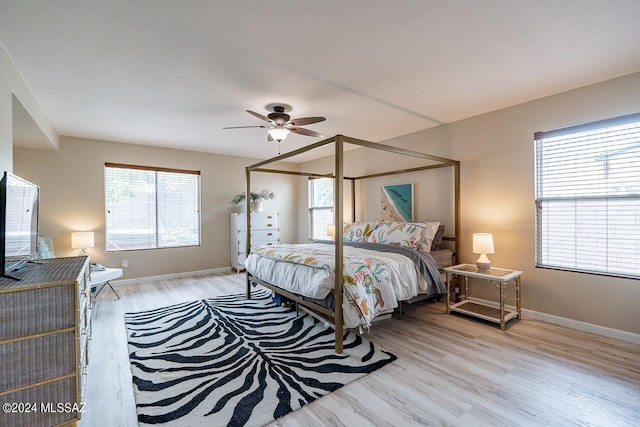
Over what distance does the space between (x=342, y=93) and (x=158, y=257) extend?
14.3 ft

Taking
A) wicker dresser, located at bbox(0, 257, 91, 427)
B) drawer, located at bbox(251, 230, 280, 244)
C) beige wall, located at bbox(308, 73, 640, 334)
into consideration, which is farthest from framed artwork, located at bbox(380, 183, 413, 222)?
wicker dresser, located at bbox(0, 257, 91, 427)

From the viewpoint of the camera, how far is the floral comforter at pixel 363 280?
2520 mm

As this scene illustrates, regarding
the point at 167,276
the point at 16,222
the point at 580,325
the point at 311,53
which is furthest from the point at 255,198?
the point at 580,325

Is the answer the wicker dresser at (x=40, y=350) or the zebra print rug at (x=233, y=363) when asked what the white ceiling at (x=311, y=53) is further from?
the zebra print rug at (x=233, y=363)

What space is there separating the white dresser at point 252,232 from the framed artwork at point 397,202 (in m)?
2.32

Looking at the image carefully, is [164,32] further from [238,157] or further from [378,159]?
[238,157]

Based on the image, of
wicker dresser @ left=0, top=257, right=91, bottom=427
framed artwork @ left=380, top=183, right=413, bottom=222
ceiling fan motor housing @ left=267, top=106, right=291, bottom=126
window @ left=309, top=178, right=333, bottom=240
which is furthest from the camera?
window @ left=309, top=178, right=333, bottom=240

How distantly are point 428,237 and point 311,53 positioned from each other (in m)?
2.55

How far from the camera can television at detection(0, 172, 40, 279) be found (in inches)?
62.2

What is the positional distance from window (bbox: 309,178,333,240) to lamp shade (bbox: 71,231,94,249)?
3930 mm

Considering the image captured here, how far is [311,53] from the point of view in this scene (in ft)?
7.34

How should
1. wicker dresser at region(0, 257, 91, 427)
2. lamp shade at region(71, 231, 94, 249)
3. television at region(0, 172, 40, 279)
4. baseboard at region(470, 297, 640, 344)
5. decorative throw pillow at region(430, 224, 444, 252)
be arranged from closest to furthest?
wicker dresser at region(0, 257, 91, 427) → television at region(0, 172, 40, 279) → baseboard at region(470, 297, 640, 344) → decorative throw pillow at region(430, 224, 444, 252) → lamp shade at region(71, 231, 94, 249)

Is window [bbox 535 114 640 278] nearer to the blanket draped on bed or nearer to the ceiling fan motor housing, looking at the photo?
the blanket draped on bed

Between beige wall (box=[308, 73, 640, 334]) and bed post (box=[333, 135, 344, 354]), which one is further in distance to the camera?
beige wall (box=[308, 73, 640, 334])
